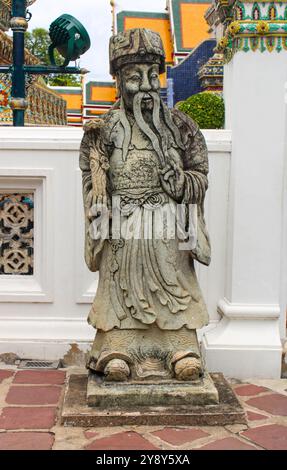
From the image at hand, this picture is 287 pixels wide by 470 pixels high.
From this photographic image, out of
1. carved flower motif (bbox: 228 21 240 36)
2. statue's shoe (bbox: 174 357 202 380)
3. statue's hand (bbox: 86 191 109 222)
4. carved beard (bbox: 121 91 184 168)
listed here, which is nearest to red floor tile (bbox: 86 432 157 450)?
statue's shoe (bbox: 174 357 202 380)

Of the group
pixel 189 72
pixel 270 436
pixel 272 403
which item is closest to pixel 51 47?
pixel 272 403

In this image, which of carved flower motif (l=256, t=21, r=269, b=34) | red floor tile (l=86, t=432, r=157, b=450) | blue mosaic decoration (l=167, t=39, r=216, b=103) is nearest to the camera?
red floor tile (l=86, t=432, r=157, b=450)

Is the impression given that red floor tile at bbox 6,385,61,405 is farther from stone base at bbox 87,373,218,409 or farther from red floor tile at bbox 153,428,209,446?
red floor tile at bbox 153,428,209,446

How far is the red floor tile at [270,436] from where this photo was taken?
3479 millimetres

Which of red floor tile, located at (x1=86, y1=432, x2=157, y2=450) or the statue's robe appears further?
the statue's robe

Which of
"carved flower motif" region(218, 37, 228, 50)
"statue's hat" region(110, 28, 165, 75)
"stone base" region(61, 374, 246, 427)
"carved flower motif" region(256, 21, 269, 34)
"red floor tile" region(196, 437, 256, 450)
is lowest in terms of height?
"red floor tile" region(196, 437, 256, 450)

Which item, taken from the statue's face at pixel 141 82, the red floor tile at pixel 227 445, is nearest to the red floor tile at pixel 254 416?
the red floor tile at pixel 227 445

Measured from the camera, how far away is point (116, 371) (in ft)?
12.7

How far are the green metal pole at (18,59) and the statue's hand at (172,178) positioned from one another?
5076mm

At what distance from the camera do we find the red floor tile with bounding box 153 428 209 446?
3494 millimetres

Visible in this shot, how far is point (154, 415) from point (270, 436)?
2.10 ft

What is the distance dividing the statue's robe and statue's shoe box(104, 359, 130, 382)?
0.22 meters

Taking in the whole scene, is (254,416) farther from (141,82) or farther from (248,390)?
(141,82)

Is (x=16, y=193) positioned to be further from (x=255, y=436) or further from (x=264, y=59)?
(x=255, y=436)
